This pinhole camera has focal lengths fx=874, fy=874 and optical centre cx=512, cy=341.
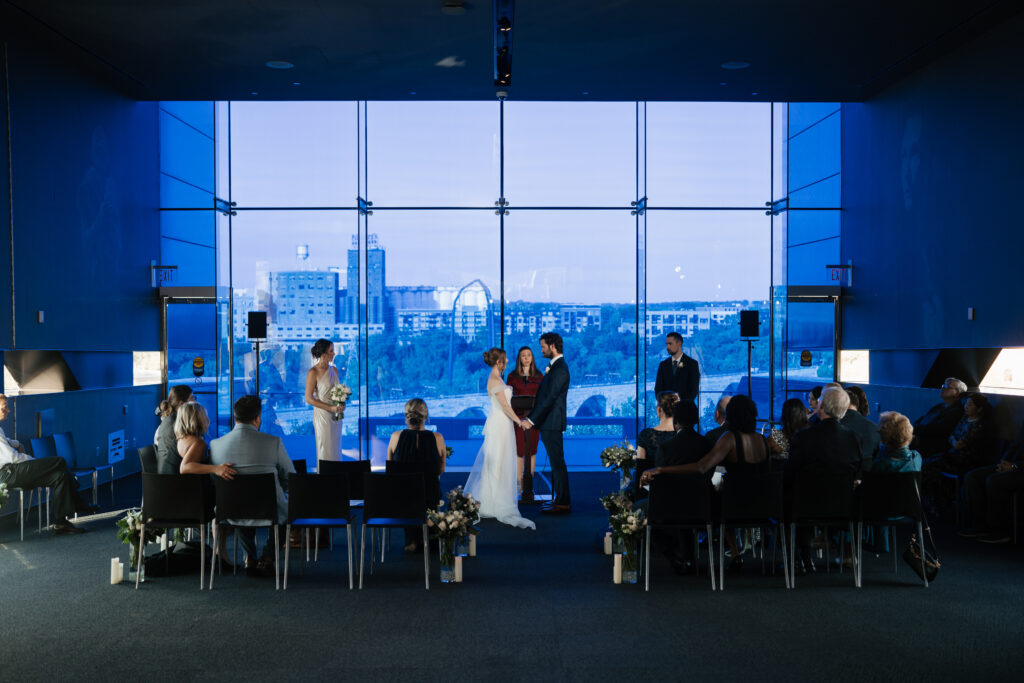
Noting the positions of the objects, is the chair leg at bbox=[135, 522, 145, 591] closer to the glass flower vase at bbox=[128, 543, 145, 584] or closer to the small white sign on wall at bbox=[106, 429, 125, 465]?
the glass flower vase at bbox=[128, 543, 145, 584]

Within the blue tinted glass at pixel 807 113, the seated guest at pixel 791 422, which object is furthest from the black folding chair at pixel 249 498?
the blue tinted glass at pixel 807 113

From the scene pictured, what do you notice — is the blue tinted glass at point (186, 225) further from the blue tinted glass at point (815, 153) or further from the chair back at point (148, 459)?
the blue tinted glass at point (815, 153)

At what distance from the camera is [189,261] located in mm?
12633

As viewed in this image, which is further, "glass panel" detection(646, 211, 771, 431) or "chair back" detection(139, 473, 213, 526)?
"glass panel" detection(646, 211, 771, 431)

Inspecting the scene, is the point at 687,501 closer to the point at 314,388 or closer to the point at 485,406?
the point at 314,388

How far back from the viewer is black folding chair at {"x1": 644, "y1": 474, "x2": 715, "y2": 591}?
592 centimetres

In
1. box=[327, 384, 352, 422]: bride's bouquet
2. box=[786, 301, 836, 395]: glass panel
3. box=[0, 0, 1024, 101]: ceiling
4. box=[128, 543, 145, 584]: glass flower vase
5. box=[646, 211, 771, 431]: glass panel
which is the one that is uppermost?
box=[0, 0, 1024, 101]: ceiling

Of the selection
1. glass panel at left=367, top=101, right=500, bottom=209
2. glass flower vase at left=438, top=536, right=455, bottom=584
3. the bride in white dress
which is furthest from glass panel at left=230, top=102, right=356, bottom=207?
glass flower vase at left=438, top=536, right=455, bottom=584

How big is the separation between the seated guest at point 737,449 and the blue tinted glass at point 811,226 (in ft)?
23.5

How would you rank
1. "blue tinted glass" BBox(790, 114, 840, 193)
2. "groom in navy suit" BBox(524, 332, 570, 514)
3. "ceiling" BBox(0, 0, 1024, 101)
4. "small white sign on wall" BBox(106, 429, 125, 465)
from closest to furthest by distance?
1. "ceiling" BBox(0, 0, 1024, 101)
2. "groom in navy suit" BBox(524, 332, 570, 514)
3. "small white sign on wall" BBox(106, 429, 125, 465)
4. "blue tinted glass" BBox(790, 114, 840, 193)

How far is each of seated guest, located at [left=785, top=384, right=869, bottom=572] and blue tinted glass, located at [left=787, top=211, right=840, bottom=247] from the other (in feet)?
22.5

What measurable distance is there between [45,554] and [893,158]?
10.6 m

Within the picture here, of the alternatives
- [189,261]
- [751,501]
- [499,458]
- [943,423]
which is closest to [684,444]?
[751,501]

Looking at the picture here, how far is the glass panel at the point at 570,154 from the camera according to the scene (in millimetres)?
12562
